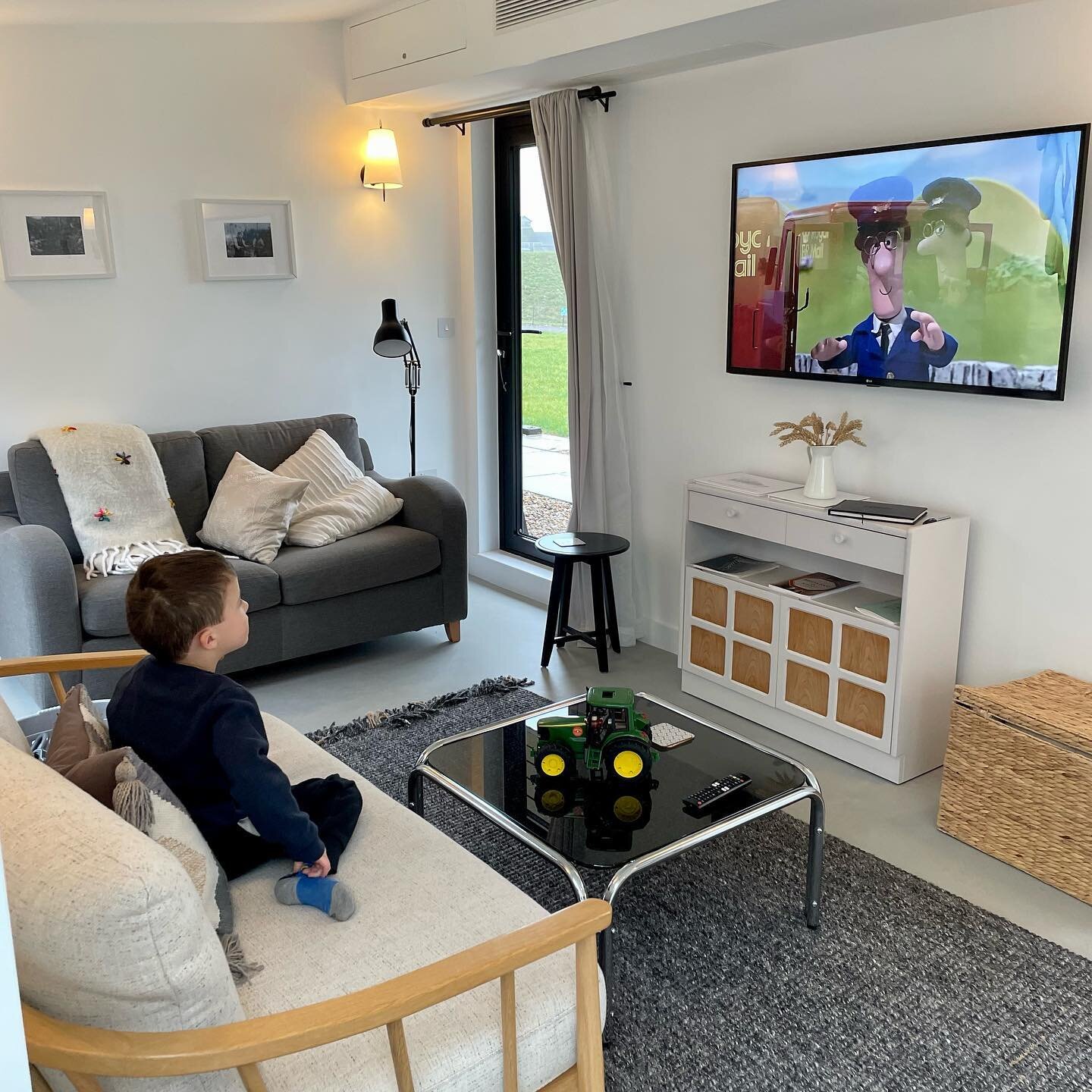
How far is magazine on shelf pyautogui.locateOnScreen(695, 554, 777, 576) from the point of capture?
3.74m

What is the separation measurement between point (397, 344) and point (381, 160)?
892 millimetres

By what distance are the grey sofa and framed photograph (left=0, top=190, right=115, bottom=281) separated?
0.67 meters

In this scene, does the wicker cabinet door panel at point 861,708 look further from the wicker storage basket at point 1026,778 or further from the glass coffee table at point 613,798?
the glass coffee table at point 613,798

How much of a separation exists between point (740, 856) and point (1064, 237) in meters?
1.81

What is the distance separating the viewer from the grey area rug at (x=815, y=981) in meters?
2.08

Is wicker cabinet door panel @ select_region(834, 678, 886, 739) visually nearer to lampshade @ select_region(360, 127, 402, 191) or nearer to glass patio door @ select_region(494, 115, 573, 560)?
glass patio door @ select_region(494, 115, 573, 560)

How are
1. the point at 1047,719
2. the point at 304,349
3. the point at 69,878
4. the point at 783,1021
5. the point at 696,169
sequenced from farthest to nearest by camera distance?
the point at 304,349
the point at 696,169
the point at 1047,719
the point at 783,1021
the point at 69,878

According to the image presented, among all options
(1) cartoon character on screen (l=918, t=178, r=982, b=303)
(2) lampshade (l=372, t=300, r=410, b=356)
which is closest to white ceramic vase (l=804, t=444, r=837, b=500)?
(1) cartoon character on screen (l=918, t=178, r=982, b=303)

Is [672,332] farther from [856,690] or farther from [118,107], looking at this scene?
[118,107]

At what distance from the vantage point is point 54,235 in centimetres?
414

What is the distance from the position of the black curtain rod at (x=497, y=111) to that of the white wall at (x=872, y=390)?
9 cm

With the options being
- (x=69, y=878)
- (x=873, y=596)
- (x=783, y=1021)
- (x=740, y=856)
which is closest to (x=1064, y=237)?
(x=873, y=596)

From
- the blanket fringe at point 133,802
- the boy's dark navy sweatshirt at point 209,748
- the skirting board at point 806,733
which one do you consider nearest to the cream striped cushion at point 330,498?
the skirting board at point 806,733

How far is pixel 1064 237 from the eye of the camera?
283 centimetres
